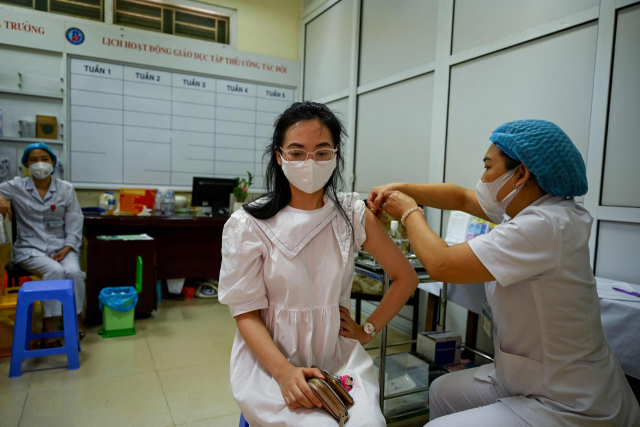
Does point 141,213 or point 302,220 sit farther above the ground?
point 302,220

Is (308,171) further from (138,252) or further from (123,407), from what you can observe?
(138,252)

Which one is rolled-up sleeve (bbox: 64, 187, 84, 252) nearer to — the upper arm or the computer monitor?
the computer monitor

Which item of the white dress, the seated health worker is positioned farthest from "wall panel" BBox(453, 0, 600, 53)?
the white dress

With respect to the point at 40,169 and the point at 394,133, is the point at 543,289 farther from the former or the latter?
the point at 40,169

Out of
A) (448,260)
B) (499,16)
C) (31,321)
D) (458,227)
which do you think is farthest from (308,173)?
(31,321)

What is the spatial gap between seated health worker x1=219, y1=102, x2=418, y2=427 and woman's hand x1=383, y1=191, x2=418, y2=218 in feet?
0.31

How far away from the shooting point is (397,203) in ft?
4.85

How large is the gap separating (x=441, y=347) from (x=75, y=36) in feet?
15.5

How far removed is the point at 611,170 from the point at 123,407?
2914 mm

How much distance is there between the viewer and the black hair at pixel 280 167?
1358mm

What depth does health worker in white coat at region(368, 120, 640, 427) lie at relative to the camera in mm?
1124

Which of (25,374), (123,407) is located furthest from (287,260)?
(25,374)

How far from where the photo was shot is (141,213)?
4113mm

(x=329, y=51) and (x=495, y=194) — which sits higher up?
(x=329, y=51)
